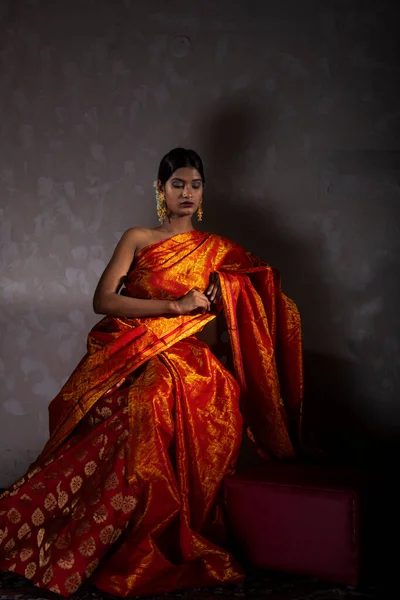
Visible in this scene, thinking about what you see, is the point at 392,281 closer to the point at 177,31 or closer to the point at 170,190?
the point at 170,190

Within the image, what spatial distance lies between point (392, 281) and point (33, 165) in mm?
1812

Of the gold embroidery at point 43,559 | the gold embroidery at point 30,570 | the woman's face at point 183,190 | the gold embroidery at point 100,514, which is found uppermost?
the woman's face at point 183,190

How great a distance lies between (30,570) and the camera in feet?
7.47

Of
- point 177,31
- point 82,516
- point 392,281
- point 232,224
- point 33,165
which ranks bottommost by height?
point 82,516

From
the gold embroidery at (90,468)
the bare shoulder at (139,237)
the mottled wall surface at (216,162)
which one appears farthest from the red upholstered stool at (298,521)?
the bare shoulder at (139,237)

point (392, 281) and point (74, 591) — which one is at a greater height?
point (392, 281)

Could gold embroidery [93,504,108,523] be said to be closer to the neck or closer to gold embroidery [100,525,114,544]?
gold embroidery [100,525,114,544]

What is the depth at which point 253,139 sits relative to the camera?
125 inches

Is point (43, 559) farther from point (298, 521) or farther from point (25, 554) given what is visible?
point (298, 521)

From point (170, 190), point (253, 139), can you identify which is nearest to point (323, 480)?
point (170, 190)

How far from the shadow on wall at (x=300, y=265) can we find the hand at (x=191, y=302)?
67cm

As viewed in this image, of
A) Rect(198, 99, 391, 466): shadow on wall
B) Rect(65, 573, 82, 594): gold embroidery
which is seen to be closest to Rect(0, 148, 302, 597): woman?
Rect(65, 573, 82, 594): gold embroidery

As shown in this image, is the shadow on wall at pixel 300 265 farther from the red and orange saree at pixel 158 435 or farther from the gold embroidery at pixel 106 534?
the gold embroidery at pixel 106 534

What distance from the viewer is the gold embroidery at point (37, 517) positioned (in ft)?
7.77
